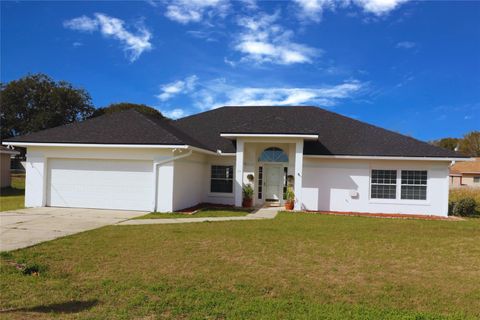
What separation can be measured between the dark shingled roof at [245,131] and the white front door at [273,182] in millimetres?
2107

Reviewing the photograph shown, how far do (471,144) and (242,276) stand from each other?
80689mm

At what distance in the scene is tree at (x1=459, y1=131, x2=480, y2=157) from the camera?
235 feet

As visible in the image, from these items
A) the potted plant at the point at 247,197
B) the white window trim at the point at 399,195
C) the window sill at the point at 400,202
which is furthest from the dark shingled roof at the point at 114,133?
the window sill at the point at 400,202

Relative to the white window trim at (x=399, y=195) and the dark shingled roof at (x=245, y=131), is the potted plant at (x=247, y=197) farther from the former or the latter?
the white window trim at (x=399, y=195)

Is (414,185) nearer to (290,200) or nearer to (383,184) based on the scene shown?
(383,184)

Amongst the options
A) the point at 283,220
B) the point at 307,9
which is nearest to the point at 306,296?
the point at 283,220

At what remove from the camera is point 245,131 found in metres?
17.1

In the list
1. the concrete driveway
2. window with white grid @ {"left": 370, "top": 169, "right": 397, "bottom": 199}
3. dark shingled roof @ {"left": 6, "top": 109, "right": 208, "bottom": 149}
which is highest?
dark shingled roof @ {"left": 6, "top": 109, "right": 208, "bottom": 149}

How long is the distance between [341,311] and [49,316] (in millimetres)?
3773

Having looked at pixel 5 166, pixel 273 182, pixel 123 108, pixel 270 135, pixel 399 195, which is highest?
pixel 123 108

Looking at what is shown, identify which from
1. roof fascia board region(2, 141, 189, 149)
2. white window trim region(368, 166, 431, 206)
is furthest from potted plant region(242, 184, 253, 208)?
white window trim region(368, 166, 431, 206)

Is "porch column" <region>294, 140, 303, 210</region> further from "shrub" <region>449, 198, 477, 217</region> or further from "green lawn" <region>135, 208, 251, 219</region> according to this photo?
"shrub" <region>449, 198, 477, 217</region>

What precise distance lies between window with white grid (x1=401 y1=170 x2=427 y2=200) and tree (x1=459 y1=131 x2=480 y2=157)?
209ft

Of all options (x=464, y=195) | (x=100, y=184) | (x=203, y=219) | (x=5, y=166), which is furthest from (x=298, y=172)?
(x=5, y=166)
